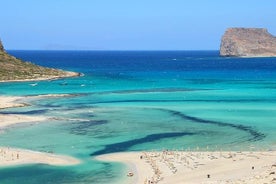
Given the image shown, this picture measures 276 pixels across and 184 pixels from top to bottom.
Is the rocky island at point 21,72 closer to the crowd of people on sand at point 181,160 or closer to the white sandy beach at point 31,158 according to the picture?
the white sandy beach at point 31,158

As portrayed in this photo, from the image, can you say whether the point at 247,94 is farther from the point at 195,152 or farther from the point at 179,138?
the point at 195,152

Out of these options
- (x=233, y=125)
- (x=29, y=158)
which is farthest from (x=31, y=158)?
(x=233, y=125)

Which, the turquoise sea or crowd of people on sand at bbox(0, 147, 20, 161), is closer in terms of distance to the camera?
the turquoise sea

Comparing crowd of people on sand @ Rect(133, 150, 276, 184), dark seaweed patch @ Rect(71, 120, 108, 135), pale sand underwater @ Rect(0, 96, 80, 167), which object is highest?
crowd of people on sand @ Rect(133, 150, 276, 184)

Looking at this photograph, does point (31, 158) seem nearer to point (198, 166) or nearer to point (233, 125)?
point (198, 166)

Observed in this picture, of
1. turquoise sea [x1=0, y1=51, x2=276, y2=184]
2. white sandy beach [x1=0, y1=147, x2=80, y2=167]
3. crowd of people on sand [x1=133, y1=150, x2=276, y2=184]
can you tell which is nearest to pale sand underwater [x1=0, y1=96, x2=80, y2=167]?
white sandy beach [x1=0, y1=147, x2=80, y2=167]

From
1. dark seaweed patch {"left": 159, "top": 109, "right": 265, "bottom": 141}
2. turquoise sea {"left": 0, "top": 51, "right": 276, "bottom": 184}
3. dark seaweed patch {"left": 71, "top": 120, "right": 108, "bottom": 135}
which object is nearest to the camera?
turquoise sea {"left": 0, "top": 51, "right": 276, "bottom": 184}

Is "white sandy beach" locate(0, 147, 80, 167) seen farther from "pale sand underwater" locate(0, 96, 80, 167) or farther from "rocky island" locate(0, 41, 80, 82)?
"rocky island" locate(0, 41, 80, 82)
